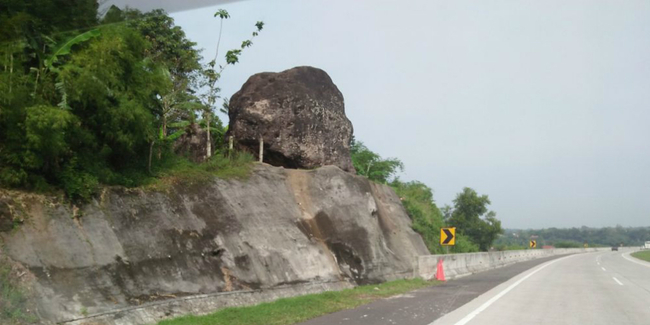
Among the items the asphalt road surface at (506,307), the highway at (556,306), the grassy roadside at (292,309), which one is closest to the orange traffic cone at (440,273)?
the asphalt road surface at (506,307)

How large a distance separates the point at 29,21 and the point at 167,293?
6.44m

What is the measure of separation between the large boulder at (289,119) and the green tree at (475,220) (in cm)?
2149

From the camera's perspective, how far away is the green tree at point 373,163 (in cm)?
3422

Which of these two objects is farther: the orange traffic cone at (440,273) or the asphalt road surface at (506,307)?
the orange traffic cone at (440,273)

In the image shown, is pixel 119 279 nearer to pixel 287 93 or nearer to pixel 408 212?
pixel 287 93

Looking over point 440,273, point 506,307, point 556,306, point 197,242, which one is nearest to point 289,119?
point 440,273

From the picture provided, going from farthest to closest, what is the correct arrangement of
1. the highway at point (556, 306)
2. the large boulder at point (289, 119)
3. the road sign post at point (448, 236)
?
the road sign post at point (448, 236) → the large boulder at point (289, 119) → the highway at point (556, 306)

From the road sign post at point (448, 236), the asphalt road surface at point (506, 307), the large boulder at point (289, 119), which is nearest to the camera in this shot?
the asphalt road surface at point (506, 307)

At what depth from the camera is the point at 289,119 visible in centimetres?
2242

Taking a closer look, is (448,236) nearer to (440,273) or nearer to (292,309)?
(440,273)

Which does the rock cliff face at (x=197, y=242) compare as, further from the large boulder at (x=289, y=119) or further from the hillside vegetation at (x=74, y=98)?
the large boulder at (x=289, y=119)

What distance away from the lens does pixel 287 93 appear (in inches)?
890

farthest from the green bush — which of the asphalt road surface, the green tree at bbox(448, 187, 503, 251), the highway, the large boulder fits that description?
the green tree at bbox(448, 187, 503, 251)

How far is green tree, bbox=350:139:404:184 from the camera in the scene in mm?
34219
